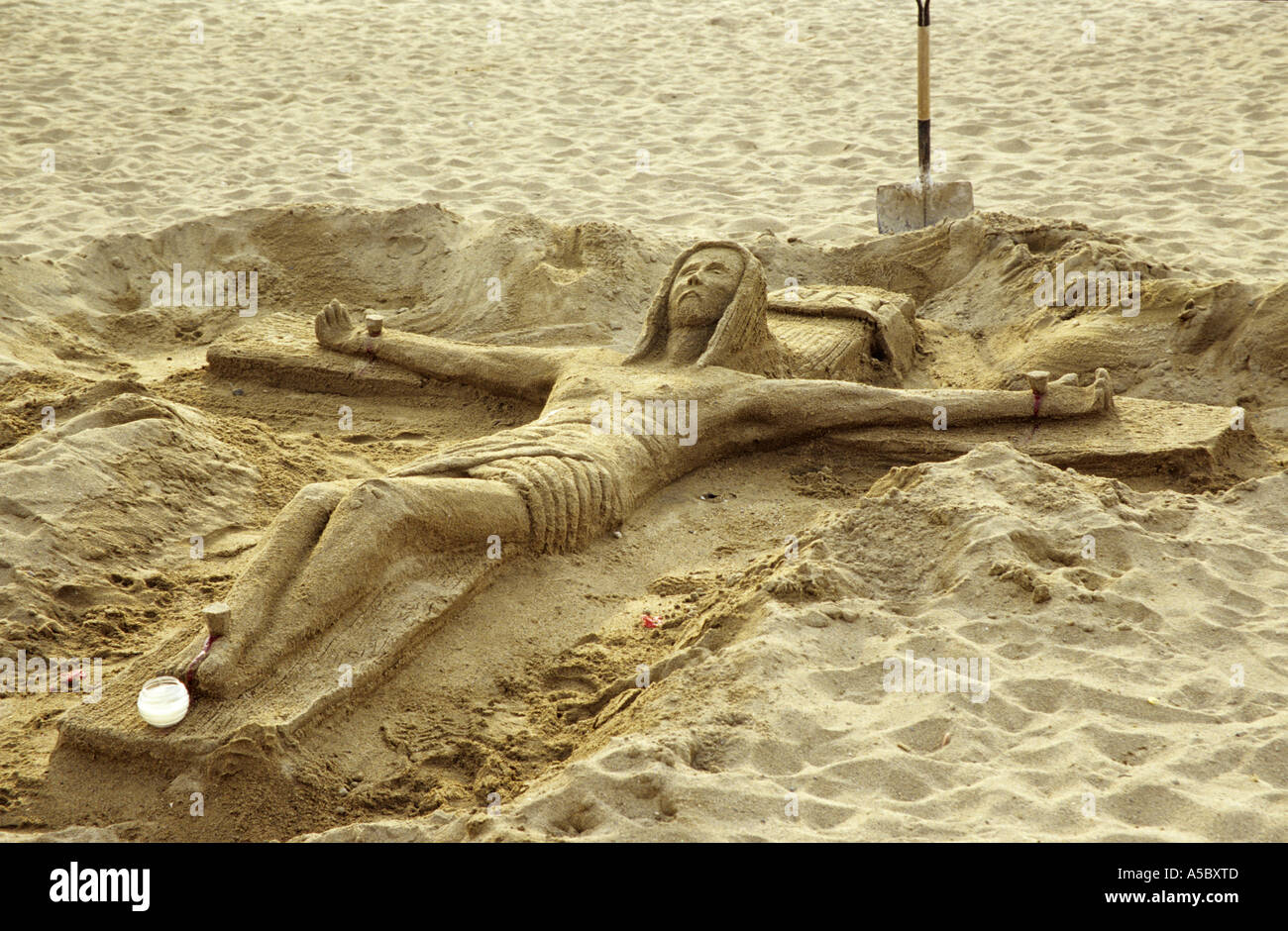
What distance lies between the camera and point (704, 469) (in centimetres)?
542

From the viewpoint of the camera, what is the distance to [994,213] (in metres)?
7.49

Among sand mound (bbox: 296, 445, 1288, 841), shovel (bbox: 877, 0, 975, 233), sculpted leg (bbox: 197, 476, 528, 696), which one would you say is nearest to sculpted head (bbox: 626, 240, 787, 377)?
sand mound (bbox: 296, 445, 1288, 841)

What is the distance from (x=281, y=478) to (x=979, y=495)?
2.86 meters

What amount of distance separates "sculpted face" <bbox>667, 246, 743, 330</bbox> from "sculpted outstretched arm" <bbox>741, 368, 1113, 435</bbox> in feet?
1.36

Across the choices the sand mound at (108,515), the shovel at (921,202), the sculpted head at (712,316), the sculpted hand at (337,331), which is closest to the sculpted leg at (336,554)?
the sand mound at (108,515)

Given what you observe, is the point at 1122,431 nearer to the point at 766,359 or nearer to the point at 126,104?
the point at 766,359

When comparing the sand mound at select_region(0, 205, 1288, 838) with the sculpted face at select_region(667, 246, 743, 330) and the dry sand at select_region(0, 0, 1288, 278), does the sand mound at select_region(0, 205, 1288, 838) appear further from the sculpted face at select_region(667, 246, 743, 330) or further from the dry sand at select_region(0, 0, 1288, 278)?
the dry sand at select_region(0, 0, 1288, 278)

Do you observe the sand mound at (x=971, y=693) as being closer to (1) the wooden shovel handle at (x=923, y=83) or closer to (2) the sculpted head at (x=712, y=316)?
(2) the sculpted head at (x=712, y=316)

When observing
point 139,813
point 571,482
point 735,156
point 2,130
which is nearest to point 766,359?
point 571,482

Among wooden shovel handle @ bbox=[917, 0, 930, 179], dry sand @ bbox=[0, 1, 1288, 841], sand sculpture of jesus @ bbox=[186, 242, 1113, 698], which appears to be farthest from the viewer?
wooden shovel handle @ bbox=[917, 0, 930, 179]

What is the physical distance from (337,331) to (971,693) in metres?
4.06

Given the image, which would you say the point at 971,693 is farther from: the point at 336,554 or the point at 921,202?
the point at 921,202

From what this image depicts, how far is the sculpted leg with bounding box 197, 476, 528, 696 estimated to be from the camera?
143 inches

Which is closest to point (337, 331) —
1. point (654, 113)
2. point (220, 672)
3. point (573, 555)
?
point (573, 555)
